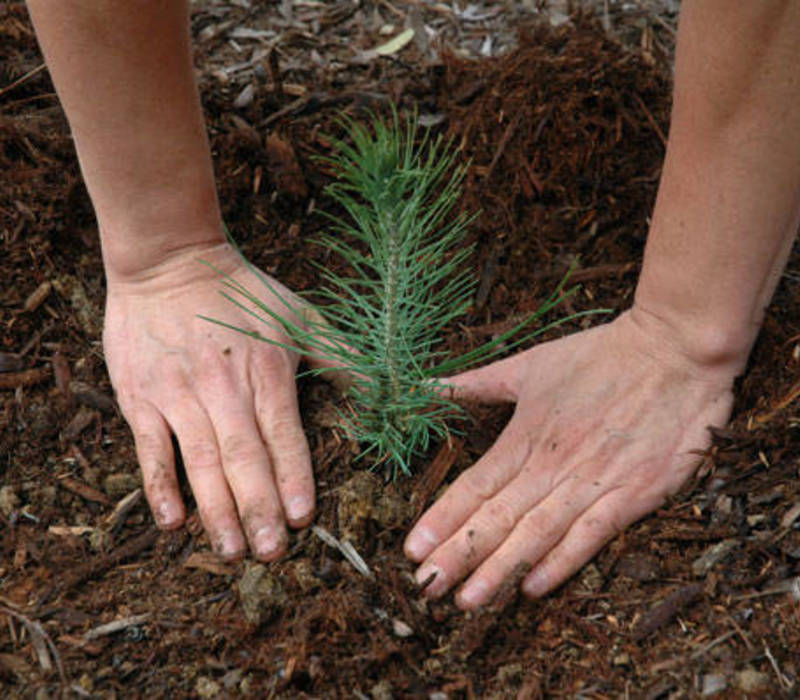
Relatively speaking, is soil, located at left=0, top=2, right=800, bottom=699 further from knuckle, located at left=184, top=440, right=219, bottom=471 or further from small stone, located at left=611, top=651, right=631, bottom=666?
knuckle, located at left=184, top=440, right=219, bottom=471

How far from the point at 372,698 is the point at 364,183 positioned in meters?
0.83

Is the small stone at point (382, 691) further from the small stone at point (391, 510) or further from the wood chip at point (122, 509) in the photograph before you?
the wood chip at point (122, 509)

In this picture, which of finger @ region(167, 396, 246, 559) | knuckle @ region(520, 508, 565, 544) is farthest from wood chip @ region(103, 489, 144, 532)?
knuckle @ region(520, 508, 565, 544)

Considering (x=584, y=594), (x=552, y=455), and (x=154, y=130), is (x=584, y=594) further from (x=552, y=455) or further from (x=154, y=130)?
(x=154, y=130)

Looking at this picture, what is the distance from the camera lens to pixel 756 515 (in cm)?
156

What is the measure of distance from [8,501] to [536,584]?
1.06 meters

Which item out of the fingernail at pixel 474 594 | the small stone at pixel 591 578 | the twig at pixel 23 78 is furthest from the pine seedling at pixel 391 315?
the twig at pixel 23 78

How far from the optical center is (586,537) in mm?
1562

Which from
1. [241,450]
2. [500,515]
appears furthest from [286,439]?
[500,515]

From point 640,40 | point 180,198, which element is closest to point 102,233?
point 180,198

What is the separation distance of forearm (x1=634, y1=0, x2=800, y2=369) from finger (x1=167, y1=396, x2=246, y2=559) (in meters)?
0.92

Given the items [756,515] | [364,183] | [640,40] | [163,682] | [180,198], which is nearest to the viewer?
[364,183]

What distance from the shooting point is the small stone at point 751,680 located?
1310 millimetres

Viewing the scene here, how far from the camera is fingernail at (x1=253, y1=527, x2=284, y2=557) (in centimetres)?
157
